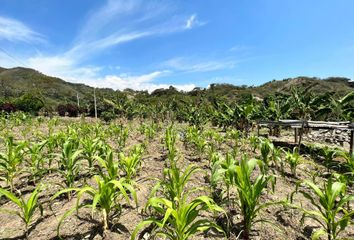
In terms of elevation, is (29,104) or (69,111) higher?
(29,104)

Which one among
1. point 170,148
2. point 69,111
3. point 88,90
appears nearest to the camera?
point 170,148

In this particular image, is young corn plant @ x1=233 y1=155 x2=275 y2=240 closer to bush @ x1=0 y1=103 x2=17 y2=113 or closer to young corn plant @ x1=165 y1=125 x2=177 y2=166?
young corn plant @ x1=165 y1=125 x2=177 y2=166

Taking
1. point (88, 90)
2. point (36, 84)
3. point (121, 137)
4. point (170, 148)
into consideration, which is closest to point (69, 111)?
point (121, 137)

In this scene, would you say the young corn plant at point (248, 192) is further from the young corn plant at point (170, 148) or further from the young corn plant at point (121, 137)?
the young corn plant at point (121, 137)

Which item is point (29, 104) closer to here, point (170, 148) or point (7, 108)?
point (7, 108)

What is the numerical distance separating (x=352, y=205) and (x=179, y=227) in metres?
3.54

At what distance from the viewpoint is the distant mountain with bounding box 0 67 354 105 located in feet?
145

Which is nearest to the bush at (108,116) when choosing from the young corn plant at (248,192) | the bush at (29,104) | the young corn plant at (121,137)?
the bush at (29,104)

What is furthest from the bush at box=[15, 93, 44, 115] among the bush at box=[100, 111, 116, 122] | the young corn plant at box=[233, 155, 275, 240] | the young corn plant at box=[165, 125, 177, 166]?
the young corn plant at box=[233, 155, 275, 240]

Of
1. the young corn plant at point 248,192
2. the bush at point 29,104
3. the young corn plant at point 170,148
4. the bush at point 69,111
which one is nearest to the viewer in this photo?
the young corn plant at point 248,192

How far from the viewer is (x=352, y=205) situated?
425 cm

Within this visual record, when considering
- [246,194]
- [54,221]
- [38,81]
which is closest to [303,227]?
[246,194]

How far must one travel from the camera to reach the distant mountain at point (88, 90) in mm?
44088

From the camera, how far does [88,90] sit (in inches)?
3241
